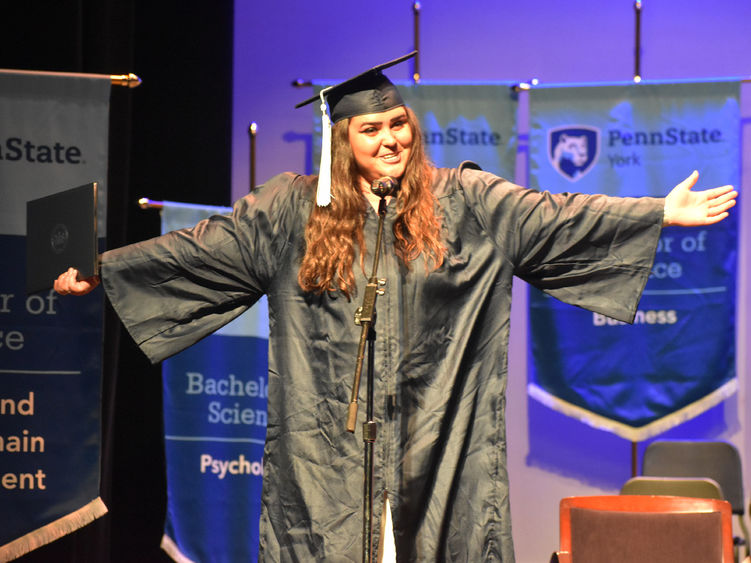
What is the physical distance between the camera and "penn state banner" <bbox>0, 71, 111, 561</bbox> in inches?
154

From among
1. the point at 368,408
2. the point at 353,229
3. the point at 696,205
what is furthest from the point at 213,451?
the point at 696,205

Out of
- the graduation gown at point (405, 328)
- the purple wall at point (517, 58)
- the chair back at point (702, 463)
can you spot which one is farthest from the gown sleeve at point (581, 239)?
the purple wall at point (517, 58)

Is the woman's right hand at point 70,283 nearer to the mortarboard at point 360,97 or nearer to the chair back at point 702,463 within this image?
the mortarboard at point 360,97

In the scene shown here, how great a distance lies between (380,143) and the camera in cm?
264

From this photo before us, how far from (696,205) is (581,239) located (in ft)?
1.01

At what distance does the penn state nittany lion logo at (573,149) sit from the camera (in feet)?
16.4

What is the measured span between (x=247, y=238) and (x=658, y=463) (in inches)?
116

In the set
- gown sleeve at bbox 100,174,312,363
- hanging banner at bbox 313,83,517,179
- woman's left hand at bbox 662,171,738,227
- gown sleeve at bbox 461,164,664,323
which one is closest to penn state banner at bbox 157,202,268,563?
hanging banner at bbox 313,83,517,179

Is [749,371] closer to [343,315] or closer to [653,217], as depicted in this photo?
[653,217]

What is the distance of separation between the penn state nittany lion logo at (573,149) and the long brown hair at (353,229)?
2508mm

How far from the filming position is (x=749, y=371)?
5473 millimetres

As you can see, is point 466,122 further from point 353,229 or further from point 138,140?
point 353,229

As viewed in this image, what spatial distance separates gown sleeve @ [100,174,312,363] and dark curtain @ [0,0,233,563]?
2025 mm

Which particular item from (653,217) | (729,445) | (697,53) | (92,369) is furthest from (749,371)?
(92,369)
